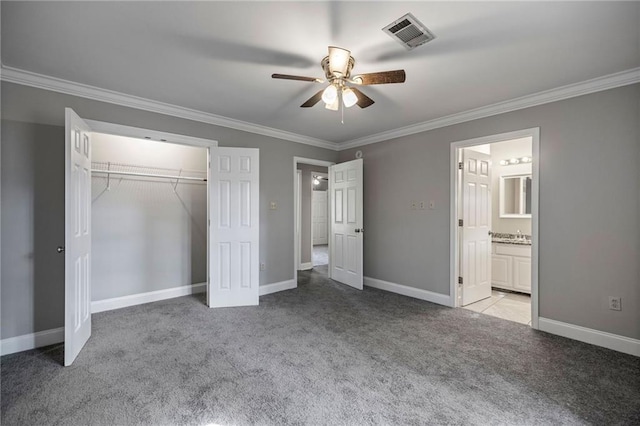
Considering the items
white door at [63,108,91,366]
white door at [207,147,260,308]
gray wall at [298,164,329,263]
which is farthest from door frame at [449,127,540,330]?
white door at [63,108,91,366]

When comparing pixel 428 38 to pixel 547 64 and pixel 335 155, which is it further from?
pixel 335 155

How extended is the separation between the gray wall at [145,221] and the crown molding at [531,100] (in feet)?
10.5

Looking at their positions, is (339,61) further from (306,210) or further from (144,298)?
(306,210)

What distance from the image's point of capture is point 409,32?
6.52 feet

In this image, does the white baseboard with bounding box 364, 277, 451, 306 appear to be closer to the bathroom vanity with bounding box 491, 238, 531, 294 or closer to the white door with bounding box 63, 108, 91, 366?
the bathroom vanity with bounding box 491, 238, 531, 294

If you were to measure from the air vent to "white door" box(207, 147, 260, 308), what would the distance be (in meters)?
2.35

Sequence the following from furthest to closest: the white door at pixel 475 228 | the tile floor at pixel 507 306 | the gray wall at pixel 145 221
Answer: the white door at pixel 475 228
the gray wall at pixel 145 221
the tile floor at pixel 507 306

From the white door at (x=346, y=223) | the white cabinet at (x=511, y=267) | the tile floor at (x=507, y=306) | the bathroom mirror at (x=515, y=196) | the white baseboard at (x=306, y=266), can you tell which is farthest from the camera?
the white baseboard at (x=306, y=266)

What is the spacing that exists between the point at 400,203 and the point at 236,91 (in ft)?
9.17

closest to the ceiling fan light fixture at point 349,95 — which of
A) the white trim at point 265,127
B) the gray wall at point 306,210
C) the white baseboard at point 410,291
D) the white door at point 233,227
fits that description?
the white door at point 233,227

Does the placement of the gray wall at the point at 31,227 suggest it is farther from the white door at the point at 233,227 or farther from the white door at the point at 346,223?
the white door at the point at 346,223

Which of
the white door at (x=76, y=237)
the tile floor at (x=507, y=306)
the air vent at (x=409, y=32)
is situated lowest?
the tile floor at (x=507, y=306)

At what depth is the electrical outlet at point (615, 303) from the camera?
2.66 m

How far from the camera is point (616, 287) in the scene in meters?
2.69
